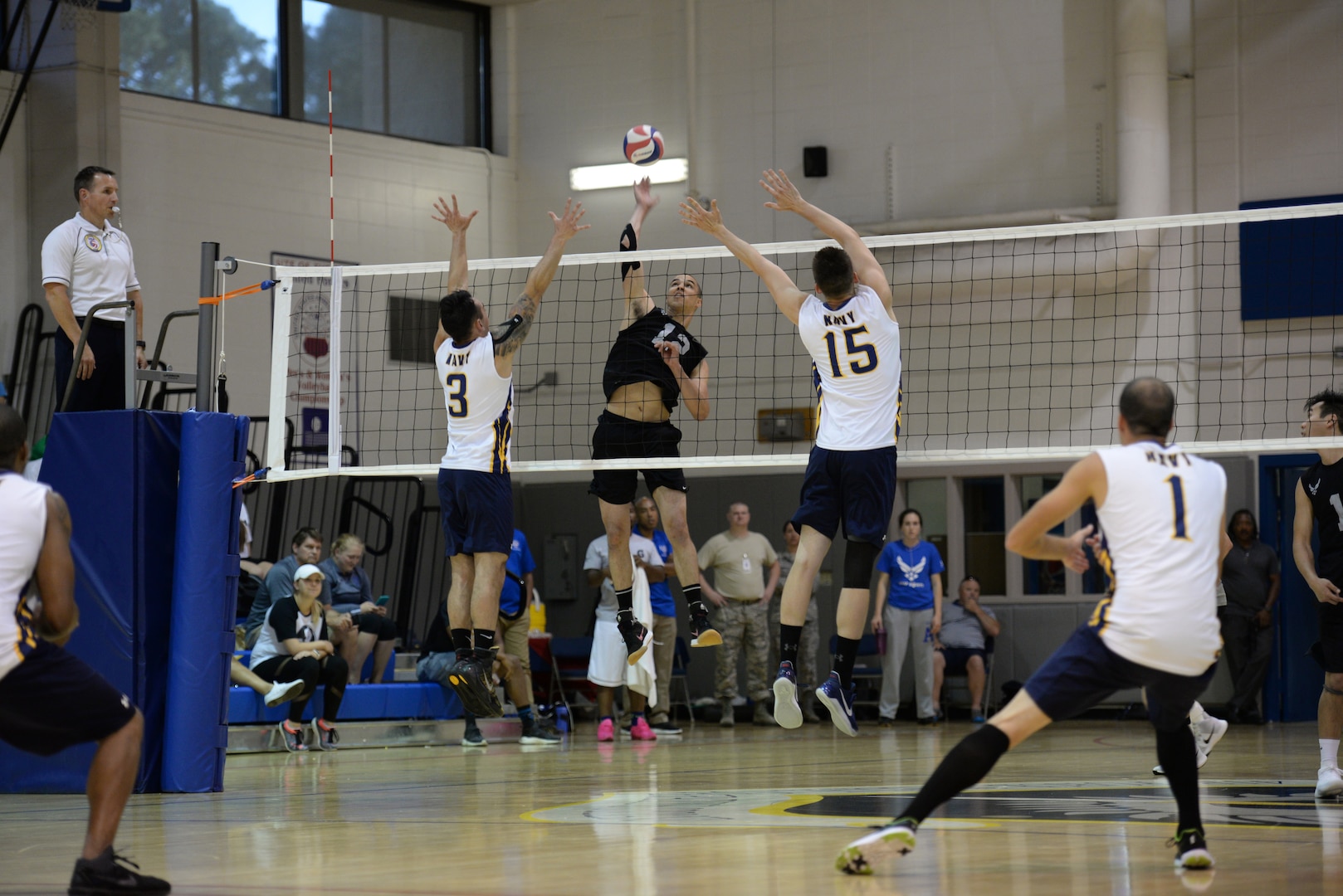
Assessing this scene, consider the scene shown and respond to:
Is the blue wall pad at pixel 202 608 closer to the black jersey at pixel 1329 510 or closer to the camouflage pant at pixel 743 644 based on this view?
the black jersey at pixel 1329 510

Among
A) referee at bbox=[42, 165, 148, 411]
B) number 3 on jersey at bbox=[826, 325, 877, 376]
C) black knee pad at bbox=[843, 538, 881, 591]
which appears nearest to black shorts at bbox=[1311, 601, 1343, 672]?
black knee pad at bbox=[843, 538, 881, 591]

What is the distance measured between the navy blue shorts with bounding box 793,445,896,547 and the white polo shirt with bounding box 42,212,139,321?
13.6 ft

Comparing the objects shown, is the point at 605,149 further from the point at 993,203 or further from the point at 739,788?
the point at 739,788

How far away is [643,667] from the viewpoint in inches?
508

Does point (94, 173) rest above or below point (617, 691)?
above

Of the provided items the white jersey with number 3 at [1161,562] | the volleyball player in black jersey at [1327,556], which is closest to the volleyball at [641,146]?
the volleyball player in black jersey at [1327,556]

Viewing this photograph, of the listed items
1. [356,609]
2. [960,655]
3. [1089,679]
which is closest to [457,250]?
[1089,679]

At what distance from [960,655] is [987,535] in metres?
1.57

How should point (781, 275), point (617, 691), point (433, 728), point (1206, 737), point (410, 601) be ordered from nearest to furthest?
point (781, 275), point (1206, 737), point (433, 728), point (410, 601), point (617, 691)

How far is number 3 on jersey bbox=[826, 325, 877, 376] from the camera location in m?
6.91

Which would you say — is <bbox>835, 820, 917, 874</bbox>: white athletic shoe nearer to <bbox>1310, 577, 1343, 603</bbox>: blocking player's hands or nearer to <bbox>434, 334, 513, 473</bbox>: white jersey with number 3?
<bbox>1310, 577, 1343, 603</bbox>: blocking player's hands

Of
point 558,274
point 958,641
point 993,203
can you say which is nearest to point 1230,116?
point 993,203

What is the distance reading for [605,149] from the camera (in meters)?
18.2

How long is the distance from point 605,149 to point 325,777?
10.9m
